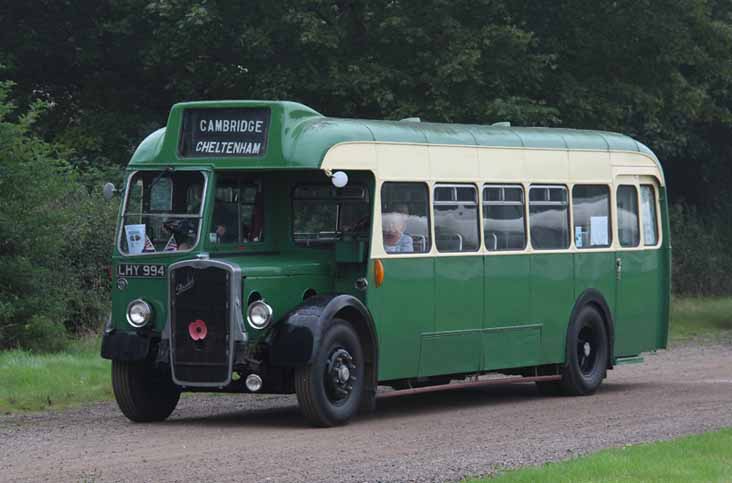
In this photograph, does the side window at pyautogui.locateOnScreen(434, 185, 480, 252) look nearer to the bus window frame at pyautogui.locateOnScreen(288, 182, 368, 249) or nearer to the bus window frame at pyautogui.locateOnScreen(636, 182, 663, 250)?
the bus window frame at pyautogui.locateOnScreen(288, 182, 368, 249)

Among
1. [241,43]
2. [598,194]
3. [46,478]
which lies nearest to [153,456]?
[46,478]

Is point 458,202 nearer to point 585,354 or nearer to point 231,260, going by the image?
point 231,260

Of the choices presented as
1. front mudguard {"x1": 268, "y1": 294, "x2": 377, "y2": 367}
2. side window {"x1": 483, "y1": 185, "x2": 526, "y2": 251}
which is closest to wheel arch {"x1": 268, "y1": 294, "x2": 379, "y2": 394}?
front mudguard {"x1": 268, "y1": 294, "x2": 377, "y2": 367}

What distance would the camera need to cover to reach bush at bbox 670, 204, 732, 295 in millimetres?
38344

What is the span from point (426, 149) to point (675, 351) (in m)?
10.9

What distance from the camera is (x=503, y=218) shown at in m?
17.0

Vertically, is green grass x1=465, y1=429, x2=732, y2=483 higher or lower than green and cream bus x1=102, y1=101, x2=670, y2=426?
lower

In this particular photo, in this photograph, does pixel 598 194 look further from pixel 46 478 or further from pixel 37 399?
pixel 46 478

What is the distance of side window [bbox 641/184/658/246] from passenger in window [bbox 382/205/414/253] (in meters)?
5.12

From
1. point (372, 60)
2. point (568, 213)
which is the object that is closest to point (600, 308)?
point (568, 213)

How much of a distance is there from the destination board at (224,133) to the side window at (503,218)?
320cm

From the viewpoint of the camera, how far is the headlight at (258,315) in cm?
1374

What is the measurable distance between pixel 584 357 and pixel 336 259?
479cm

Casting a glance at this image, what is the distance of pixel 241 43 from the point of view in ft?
102
